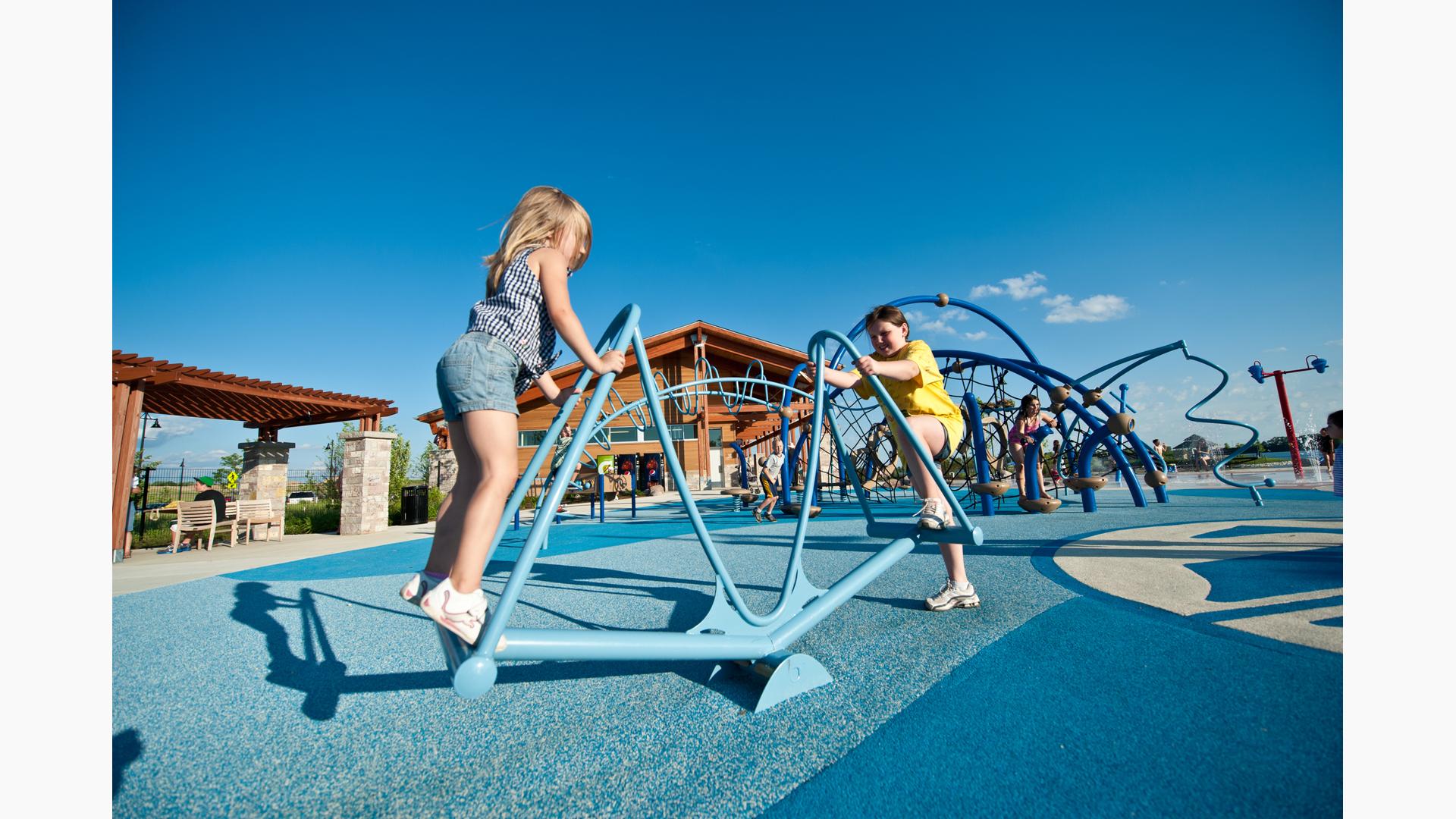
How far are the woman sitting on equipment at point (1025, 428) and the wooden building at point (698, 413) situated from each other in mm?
11094

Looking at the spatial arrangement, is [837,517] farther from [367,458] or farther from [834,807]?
[367,458]

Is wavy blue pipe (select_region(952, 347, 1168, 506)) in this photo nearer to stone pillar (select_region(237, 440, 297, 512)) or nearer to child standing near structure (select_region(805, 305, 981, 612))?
child standing near structure (select_region(805, 305, 981, 612))

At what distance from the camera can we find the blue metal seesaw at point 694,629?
144 cm

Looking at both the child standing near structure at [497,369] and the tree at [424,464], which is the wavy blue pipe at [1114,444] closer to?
the child standing near structure at [497,369]

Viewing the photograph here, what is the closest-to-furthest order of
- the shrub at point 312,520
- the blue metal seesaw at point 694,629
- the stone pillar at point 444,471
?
the blue metal seesaw at point 694,629, the shrub at point 312,520, the stone pillar at point 444,471

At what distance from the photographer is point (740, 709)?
2.00 m

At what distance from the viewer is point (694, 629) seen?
7.96ft

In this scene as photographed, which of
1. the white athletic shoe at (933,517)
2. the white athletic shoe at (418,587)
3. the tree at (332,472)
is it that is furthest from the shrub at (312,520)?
the white athletic shoe at (933,517)

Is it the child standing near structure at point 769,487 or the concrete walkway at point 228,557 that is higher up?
the child standing near structure at point 769,487

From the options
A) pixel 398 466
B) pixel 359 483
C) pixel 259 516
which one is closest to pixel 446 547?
pixel 359 483

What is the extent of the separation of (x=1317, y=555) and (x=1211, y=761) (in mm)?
3711

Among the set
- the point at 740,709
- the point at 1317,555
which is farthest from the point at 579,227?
the point at 1317,555

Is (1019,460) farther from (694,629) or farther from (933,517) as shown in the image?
(694,629)

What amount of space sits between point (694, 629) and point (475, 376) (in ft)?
4.73
